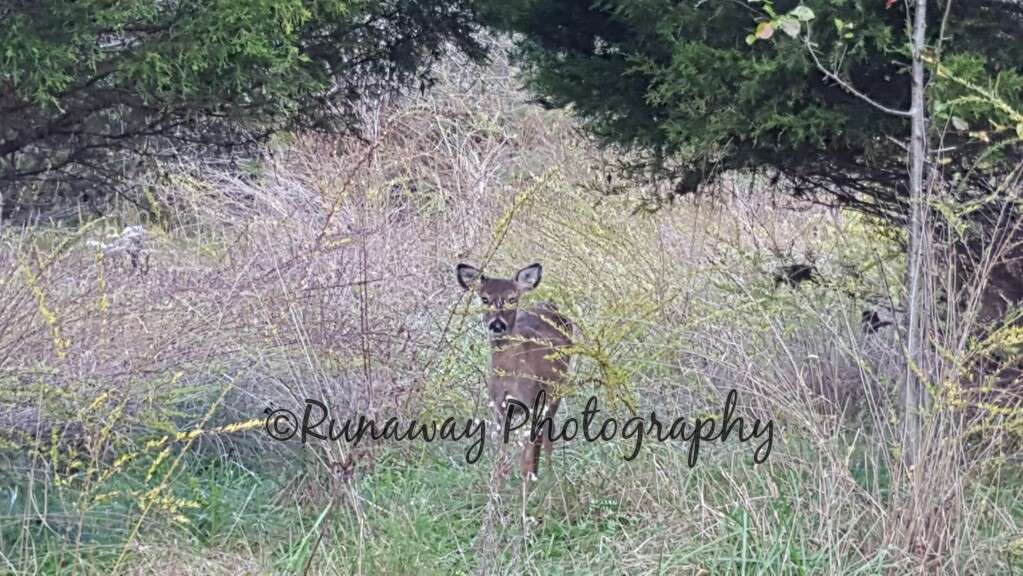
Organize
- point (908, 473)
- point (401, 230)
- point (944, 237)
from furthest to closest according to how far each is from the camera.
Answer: point (401, 230) < point (944, 237) < point (908, 473)

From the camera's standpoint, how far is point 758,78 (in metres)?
5.85

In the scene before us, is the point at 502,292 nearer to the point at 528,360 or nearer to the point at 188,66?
the point at 528,360

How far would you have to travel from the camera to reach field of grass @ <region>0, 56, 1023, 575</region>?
522cm

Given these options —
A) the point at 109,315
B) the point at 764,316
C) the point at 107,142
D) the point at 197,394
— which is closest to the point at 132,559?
the point at 109,315

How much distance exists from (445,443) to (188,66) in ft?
7.64

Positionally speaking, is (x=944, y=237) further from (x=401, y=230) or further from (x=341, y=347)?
(x=401, y=230)

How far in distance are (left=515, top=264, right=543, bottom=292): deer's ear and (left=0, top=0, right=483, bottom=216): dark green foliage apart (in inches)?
59.0

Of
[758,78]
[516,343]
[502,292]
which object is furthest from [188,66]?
[758,78]

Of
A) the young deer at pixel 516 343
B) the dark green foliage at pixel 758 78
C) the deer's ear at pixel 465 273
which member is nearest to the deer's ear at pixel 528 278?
the young deer at pixel 516 343

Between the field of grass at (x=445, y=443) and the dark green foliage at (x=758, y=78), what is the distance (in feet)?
1.82

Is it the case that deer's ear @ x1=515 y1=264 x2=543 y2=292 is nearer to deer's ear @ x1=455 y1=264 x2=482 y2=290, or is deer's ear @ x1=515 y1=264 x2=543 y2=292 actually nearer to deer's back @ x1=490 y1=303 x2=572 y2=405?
deer's back @ x1=490 y1=303 x2=572 y2=405

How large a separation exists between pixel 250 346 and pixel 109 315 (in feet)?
3.17

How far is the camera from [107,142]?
27.8 ft

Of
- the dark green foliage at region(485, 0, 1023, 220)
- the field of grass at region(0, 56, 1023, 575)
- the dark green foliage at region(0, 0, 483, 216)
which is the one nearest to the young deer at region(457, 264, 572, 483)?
the field of grass at region(0, 56, 1023, 575)
